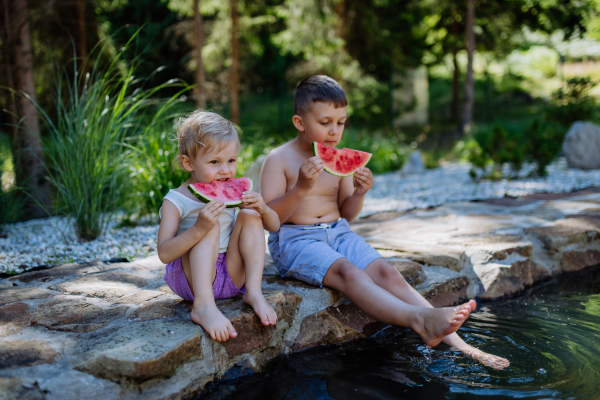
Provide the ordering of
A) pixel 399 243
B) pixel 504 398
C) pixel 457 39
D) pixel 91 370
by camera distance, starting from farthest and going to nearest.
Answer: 1. pixel 457 39
2. pixel 399 243
3. pixel 504 398
4. pixel 91 370

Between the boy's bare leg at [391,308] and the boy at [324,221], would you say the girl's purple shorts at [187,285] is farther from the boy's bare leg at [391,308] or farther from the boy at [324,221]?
the boy's bare leg at [391,308]

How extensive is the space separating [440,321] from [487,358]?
390mm

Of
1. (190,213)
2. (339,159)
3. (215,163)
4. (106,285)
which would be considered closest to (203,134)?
(215,163)

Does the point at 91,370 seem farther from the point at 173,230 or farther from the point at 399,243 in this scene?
the point at 399,243

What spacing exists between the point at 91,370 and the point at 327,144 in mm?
1783

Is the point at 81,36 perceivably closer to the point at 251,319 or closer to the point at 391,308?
the point at 251,319

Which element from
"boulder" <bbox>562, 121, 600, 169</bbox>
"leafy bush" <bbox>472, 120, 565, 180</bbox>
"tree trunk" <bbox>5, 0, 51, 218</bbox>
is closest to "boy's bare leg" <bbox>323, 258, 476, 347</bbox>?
"tree trunk" <bbox>5, 0, 51, 218</bbox>

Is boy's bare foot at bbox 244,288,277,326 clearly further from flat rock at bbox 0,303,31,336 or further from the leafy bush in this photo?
the leafy bush

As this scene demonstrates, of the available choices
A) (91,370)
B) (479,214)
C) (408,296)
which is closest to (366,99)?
(479,214)

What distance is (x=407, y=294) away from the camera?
257cm

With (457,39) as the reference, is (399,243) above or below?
below

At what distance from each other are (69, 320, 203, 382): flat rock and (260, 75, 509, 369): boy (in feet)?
2.69

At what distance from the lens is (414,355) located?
8.17ft

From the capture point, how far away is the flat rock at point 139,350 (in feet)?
6.17
